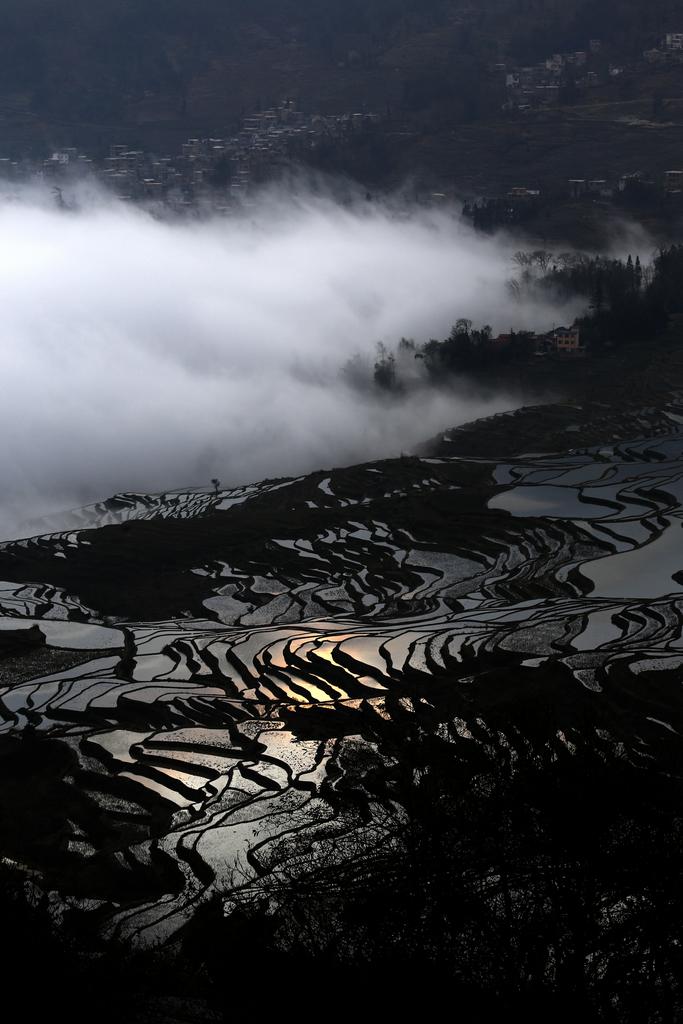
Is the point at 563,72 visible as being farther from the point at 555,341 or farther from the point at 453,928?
the point at 453,928

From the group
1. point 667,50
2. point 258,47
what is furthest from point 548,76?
point 258,47

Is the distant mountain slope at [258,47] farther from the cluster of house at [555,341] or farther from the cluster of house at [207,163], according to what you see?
the cluster of house at [555,341]

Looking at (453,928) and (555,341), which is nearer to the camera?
(453,928)

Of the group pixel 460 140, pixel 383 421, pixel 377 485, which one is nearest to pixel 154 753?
pixel 377 485

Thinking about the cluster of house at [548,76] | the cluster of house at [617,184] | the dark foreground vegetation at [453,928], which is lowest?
the cluster of house at [617,184]

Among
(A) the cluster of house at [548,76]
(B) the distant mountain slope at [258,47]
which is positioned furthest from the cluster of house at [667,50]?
(B) the distant mountain slope at [258,47]

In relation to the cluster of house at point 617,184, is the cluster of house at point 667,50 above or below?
above
